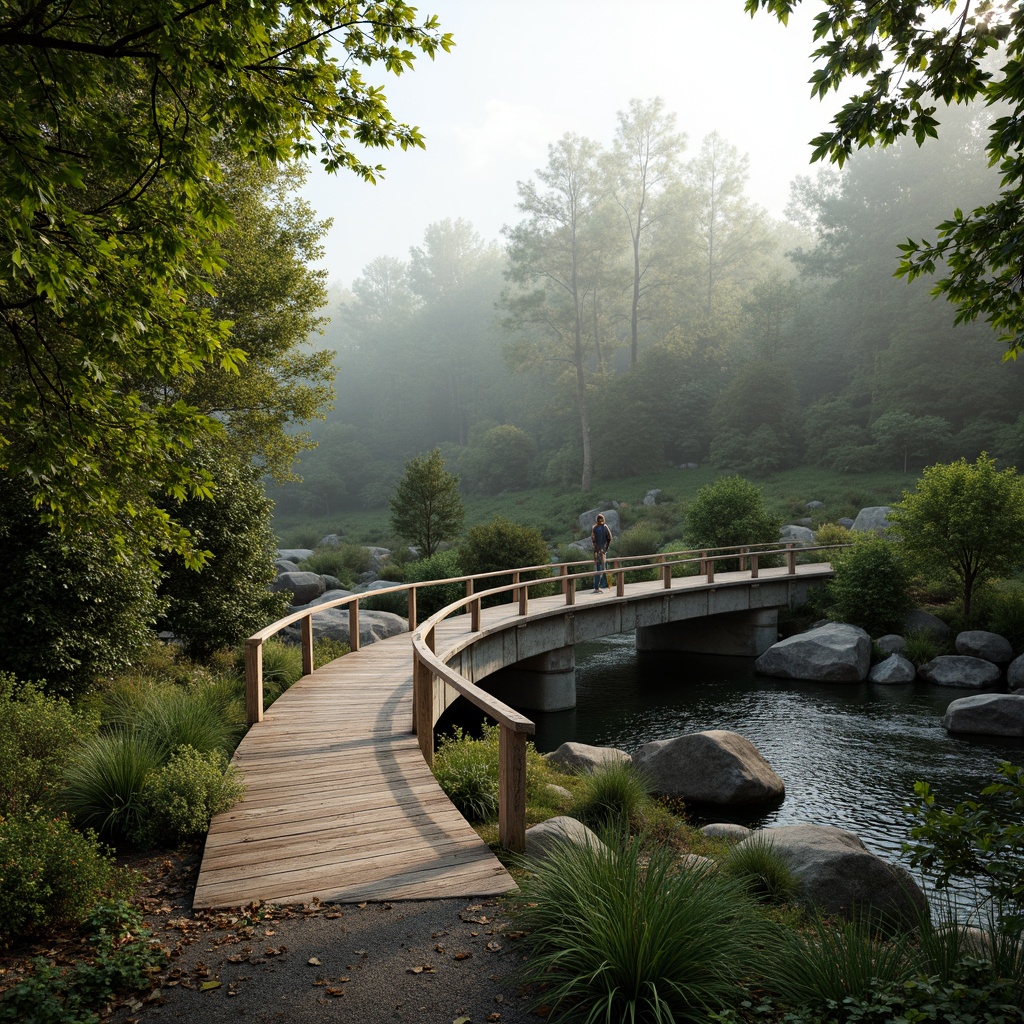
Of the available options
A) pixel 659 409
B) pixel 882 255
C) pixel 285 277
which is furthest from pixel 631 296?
pixel 285 277

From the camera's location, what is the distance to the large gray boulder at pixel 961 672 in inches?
637

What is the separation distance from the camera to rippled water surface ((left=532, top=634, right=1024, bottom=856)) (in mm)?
10250

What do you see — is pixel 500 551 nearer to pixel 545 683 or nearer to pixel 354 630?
pixel 545 683

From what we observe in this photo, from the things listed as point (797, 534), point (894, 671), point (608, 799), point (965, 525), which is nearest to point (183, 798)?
point (608, 799)

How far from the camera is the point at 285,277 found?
1775 cm

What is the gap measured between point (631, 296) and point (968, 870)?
55.9m

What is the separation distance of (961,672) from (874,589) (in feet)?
11.1

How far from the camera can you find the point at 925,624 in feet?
61.7

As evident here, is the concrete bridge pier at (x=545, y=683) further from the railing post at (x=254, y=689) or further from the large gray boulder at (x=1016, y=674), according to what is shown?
the large gray boulder at (x=1016, y=674)

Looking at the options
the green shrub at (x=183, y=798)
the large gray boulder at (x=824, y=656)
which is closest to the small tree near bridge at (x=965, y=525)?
the large gray boulder at (x=824, y=656)

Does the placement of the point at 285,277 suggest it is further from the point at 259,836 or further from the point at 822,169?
the point at 822,169

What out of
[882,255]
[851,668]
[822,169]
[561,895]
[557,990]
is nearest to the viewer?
[557,990]

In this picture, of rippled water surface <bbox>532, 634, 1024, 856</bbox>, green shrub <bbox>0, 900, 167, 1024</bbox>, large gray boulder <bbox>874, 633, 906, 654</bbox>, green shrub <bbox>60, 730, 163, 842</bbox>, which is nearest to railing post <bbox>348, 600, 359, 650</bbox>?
rippled water surface <bbox>532, 634, 1024, 856</bbox>

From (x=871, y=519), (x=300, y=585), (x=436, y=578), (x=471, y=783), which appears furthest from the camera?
(x=871, y=519)
